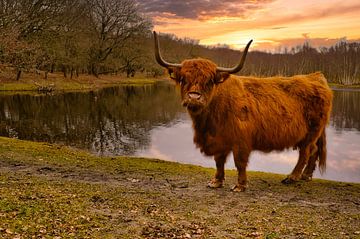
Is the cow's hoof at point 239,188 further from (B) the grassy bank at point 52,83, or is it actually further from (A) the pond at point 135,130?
(B) the grassy bank at point 52,83

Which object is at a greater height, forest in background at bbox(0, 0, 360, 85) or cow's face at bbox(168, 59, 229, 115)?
forest in background at bbox(0, 0, 360, 85)

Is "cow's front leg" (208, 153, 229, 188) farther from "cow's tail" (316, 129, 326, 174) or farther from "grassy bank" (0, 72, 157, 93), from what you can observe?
"grassy bank" (0, 72, 157, 93)

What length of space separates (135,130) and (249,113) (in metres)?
17.4

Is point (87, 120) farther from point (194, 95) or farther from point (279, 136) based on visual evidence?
point (194, 95)

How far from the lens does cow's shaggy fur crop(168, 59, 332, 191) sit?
7.42 meters

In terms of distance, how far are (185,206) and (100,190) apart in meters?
2.09

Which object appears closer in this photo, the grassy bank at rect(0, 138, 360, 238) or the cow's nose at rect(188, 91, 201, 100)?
the grassy bank at rect(0, 138, 360, 238)

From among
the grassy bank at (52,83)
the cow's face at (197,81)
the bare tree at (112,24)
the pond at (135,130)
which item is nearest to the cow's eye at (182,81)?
the cow's face at (197,81)

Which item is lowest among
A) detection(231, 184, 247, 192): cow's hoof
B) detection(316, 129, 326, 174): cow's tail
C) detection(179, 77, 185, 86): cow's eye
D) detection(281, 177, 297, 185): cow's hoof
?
detection(281, 177, 297, 185): cow's hoof

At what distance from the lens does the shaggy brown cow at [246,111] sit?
24.3 feet

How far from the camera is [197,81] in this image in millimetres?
7230

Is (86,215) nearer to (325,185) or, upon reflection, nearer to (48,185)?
(48,185)

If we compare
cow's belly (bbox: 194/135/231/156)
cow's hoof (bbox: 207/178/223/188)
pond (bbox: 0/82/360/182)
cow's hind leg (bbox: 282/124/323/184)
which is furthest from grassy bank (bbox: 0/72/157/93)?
cow's hind leg (bbox: 282/124/323/184)

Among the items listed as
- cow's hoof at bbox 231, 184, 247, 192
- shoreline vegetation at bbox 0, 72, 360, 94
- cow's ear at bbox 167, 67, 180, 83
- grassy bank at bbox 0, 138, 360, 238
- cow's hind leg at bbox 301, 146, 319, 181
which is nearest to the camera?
grassy bank at bbox 0, 138, 360, 238
